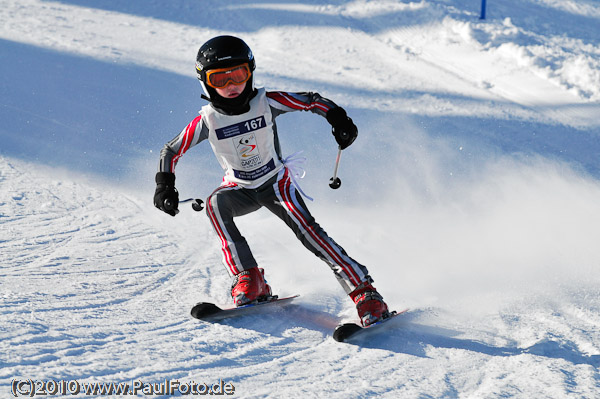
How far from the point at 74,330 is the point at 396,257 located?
230 cm

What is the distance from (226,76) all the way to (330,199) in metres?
2.42

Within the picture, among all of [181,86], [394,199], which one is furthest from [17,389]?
[181,86]

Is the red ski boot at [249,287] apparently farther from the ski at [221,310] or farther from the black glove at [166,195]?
the black glove at [166,195]

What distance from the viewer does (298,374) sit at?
3064 millimetres

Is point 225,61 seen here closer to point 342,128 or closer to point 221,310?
point 342,128

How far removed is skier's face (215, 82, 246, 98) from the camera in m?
3.60

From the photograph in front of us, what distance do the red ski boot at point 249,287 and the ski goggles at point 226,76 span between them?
1.07m

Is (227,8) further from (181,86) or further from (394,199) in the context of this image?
(394,199)

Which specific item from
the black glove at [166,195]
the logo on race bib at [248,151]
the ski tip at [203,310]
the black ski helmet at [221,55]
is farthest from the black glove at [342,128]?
the ski tip at [203,310]

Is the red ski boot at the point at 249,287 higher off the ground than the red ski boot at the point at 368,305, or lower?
higher

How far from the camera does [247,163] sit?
12.6 feet

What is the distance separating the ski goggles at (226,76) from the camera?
3557 millimetres

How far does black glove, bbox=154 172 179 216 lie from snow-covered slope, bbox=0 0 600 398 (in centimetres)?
59

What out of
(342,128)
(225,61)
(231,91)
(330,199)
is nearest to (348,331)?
(342,128)
